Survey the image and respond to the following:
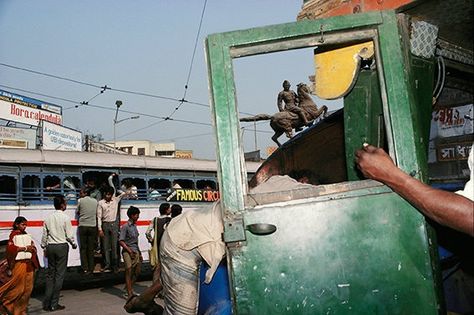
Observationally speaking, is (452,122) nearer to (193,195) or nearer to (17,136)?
(193,195)

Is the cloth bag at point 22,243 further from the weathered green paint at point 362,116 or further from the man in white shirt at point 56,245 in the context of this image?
the weathered green paint at point 362,116

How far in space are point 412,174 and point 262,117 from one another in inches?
49.3

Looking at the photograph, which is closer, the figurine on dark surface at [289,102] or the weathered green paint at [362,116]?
the weathered green paint at [362,116]

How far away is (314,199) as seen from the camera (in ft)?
5.45

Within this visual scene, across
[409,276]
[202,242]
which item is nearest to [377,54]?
[409,276]

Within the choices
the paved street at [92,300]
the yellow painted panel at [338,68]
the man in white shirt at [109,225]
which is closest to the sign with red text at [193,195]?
the man in white shirt at [109,225]

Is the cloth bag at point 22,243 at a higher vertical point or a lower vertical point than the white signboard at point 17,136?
lower

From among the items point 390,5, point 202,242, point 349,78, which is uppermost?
point 390,5

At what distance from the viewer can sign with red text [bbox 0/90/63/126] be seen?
19.0m

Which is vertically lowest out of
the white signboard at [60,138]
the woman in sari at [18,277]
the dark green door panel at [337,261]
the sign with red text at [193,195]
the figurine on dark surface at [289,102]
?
the woman in sari at [18,277]

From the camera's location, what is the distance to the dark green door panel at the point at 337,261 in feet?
5.31

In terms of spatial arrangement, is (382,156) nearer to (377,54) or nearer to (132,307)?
(377,54)

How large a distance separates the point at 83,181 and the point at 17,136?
8.84 metres

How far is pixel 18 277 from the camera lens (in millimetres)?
6430
